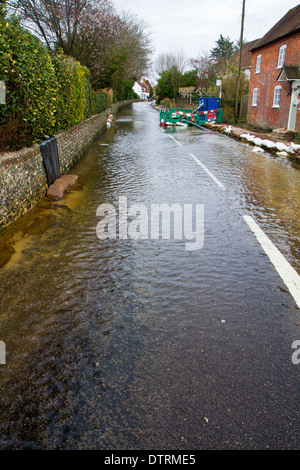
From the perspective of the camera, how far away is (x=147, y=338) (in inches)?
121

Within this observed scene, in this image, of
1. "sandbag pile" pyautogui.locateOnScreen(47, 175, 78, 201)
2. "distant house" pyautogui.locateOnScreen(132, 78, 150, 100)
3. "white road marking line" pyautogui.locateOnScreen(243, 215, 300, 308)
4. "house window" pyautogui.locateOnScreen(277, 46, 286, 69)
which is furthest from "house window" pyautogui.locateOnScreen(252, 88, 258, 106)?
"distant house" pyautogui.locateOnScreen(132, 78, 150, 100)

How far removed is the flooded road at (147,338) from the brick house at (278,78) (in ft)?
56.3

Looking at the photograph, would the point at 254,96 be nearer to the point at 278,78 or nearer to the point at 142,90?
the point at 278,78

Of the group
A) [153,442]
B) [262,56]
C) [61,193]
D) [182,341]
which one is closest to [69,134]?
[61,193]

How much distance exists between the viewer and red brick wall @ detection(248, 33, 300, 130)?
2126 cm

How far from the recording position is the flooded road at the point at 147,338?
2236 millimetres

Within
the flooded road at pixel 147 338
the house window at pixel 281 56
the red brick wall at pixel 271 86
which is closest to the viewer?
the flooded road at pixel 147 338

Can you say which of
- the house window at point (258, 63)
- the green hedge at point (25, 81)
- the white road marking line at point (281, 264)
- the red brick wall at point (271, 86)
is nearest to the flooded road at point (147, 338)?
the white road marking line at point (281, 264)

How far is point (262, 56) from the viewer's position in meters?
26.2

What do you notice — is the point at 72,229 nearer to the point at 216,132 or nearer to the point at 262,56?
the point at 216,132

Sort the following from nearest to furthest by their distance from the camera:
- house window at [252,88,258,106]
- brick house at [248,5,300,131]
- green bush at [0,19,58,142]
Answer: green bush at [0,19,58,142]
brick house at [248,5,300,131]
house window at [252,88,258,106]

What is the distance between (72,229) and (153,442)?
417 cm

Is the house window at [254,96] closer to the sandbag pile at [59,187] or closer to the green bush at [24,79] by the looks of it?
the sandbag pile at [59,187]

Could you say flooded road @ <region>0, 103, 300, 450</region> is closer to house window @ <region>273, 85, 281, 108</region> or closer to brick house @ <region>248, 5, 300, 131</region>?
brick house @ <region>248, 5, 300, 131</region>
